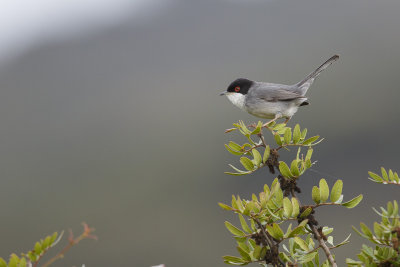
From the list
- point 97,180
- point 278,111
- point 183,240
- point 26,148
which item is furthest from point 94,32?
point 278,111

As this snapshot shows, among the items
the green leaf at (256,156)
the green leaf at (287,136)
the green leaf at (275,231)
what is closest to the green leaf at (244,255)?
the green leaf at (275,231)

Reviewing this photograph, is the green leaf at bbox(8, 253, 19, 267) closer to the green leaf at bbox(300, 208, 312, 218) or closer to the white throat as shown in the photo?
the green leaf at bbox(300, 208, 312, 218)

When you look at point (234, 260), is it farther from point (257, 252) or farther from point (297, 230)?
point (297, 230)

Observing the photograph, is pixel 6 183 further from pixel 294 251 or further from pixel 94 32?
pixel 294 251

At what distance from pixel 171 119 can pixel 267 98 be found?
11712 centimetres

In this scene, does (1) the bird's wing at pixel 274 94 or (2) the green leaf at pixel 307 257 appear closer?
(2) the green leaf at pixel 307 257

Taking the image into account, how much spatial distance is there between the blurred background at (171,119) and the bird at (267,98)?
73.7m

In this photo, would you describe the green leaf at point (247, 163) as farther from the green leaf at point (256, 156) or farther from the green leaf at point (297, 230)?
the green leaf at point (297, 230)

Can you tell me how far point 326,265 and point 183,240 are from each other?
102 m

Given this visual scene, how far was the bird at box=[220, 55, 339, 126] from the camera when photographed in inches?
277

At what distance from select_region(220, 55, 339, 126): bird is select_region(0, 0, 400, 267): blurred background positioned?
7370cm

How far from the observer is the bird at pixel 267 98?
7023mm

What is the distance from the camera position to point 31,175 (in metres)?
116

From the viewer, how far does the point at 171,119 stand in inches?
4882
